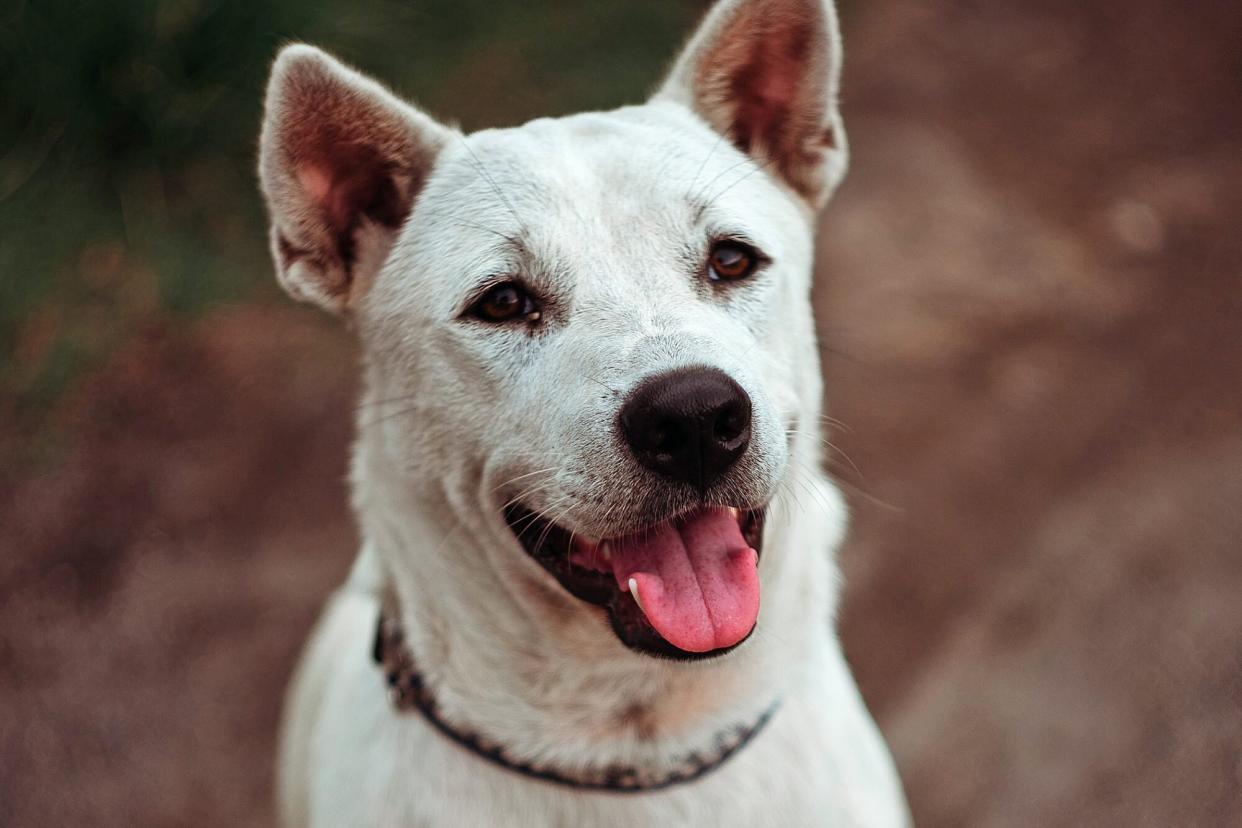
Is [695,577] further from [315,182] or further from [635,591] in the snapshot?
[315,182]

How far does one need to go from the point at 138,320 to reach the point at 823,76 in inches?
186

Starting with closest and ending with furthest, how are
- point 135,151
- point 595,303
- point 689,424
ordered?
point 689,424 < point 595,303 < point 135,151

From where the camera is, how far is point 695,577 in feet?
7.16

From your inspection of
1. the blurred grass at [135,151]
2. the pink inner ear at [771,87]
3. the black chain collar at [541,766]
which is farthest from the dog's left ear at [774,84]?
the blurred grass at [135,151]

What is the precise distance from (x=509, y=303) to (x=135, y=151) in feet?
15.5

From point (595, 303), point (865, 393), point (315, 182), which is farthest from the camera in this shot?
point (865, 393)

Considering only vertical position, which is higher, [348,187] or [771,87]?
[771,87]

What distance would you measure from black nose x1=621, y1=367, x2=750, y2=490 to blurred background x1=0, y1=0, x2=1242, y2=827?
8.15 feet

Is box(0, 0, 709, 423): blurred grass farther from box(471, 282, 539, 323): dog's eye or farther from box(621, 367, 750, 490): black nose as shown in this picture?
box(621, 367, 750, 490): black nose

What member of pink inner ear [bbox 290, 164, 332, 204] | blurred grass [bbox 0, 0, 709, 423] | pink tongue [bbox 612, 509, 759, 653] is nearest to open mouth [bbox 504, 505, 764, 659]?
pink tongue [bbox 612, 509, 759, 653]

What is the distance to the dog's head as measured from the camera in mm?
2082

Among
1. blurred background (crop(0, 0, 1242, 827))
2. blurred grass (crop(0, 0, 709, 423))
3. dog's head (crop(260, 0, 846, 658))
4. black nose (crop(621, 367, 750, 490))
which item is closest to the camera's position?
black nose (crop(621, 367, 750, 490))

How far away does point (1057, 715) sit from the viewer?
4109 mm

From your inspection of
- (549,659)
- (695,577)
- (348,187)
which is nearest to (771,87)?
(348,187)
